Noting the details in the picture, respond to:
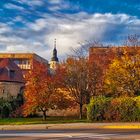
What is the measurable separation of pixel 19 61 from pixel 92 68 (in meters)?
55.8

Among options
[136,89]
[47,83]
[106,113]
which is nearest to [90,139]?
[106,113]

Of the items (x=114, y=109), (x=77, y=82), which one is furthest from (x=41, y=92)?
(x=114, y=109)

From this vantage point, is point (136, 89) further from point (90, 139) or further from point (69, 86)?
point (90, 139)

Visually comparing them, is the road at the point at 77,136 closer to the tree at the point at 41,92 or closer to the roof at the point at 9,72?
the tree at the point at 41,92

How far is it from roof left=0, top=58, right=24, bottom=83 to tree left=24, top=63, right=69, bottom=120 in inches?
755

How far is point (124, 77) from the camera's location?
52781 millimetres

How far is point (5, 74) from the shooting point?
7056 centimetres

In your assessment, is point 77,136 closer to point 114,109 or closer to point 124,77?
point 114,109

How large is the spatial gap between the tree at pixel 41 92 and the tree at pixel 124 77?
5.78 m

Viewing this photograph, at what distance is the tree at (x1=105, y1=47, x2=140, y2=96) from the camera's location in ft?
174

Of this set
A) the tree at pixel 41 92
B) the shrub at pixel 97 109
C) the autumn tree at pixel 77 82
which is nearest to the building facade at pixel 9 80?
the autumn tree at pixel 77 82

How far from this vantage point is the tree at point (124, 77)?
53031mm

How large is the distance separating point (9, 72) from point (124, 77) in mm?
23981

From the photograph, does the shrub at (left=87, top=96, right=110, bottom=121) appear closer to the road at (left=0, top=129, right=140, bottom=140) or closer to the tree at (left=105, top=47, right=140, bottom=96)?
the tree at (left=105, top=47, right=140, bottom=96)
